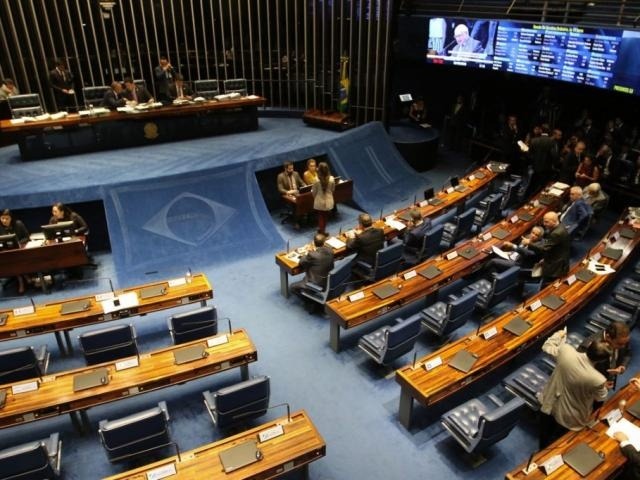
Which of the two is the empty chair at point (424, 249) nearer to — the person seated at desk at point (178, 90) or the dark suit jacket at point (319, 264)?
the dark suit jacket at point (319, 264)

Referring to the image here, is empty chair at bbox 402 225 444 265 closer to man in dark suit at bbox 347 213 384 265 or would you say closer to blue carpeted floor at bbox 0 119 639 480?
man in dark suit at bbox 347 213 384 265

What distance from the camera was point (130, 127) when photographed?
11547mm

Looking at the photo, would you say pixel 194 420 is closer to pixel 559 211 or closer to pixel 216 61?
pixel 559 211

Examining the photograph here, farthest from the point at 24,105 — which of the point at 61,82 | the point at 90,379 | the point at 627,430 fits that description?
the point at 627,430

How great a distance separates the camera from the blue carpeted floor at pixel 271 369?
17.7 feet

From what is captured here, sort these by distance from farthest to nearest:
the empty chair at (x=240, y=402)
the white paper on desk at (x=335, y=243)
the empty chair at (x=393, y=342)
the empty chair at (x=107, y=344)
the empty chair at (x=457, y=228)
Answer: the empty chair at (x=457, y=228)
the white paper on desk at (x=335, y=243)
the empty chair at (x=393, y=342)
the empty chair at (x=107, y=344)
the empty chair at (x=240, y=402)

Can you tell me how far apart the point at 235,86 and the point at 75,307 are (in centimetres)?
857

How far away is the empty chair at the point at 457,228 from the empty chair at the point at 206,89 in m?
7.09

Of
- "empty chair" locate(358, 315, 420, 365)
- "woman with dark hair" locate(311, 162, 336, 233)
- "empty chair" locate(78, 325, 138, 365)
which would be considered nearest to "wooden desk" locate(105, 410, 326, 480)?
"empty chair" locate(358, 315, 420, 365)

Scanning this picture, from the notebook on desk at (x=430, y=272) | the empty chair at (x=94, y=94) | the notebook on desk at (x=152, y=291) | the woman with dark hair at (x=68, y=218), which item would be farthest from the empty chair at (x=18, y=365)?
the empty chair at (x=94, y=94)

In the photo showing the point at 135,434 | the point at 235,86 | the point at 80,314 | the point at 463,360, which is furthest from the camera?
the point at 235,86

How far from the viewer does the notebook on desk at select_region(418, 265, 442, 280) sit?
7.32 m

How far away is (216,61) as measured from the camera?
1463cm

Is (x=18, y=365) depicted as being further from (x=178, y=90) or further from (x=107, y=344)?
(x=178, y=90)
